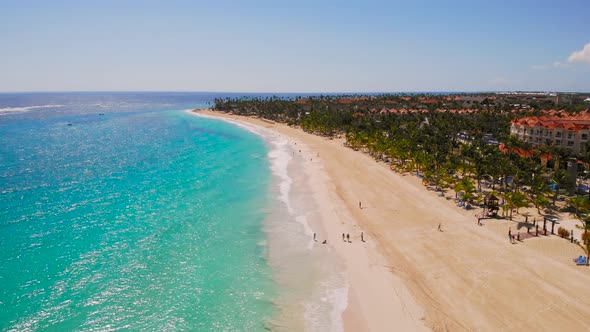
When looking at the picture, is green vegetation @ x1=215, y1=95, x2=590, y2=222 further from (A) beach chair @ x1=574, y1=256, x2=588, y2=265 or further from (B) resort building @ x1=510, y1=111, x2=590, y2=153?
(A) beach chair @ x1=574, y1=256, x2=588, y2=265

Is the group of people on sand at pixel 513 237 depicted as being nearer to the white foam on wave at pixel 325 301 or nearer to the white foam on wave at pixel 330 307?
the white foam on wave at pixel 325 301

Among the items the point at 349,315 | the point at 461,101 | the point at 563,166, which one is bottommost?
the point at 349,315

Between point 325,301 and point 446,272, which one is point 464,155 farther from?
point 325,301

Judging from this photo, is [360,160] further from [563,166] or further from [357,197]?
[563,166]

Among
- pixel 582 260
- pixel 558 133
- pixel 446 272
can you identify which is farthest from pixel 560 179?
pixel 558 133

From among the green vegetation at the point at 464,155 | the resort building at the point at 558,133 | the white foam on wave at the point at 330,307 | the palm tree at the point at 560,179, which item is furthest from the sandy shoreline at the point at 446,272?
the resort building at the point at 558,133

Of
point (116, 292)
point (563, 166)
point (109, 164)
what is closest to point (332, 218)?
point (116, 292)
